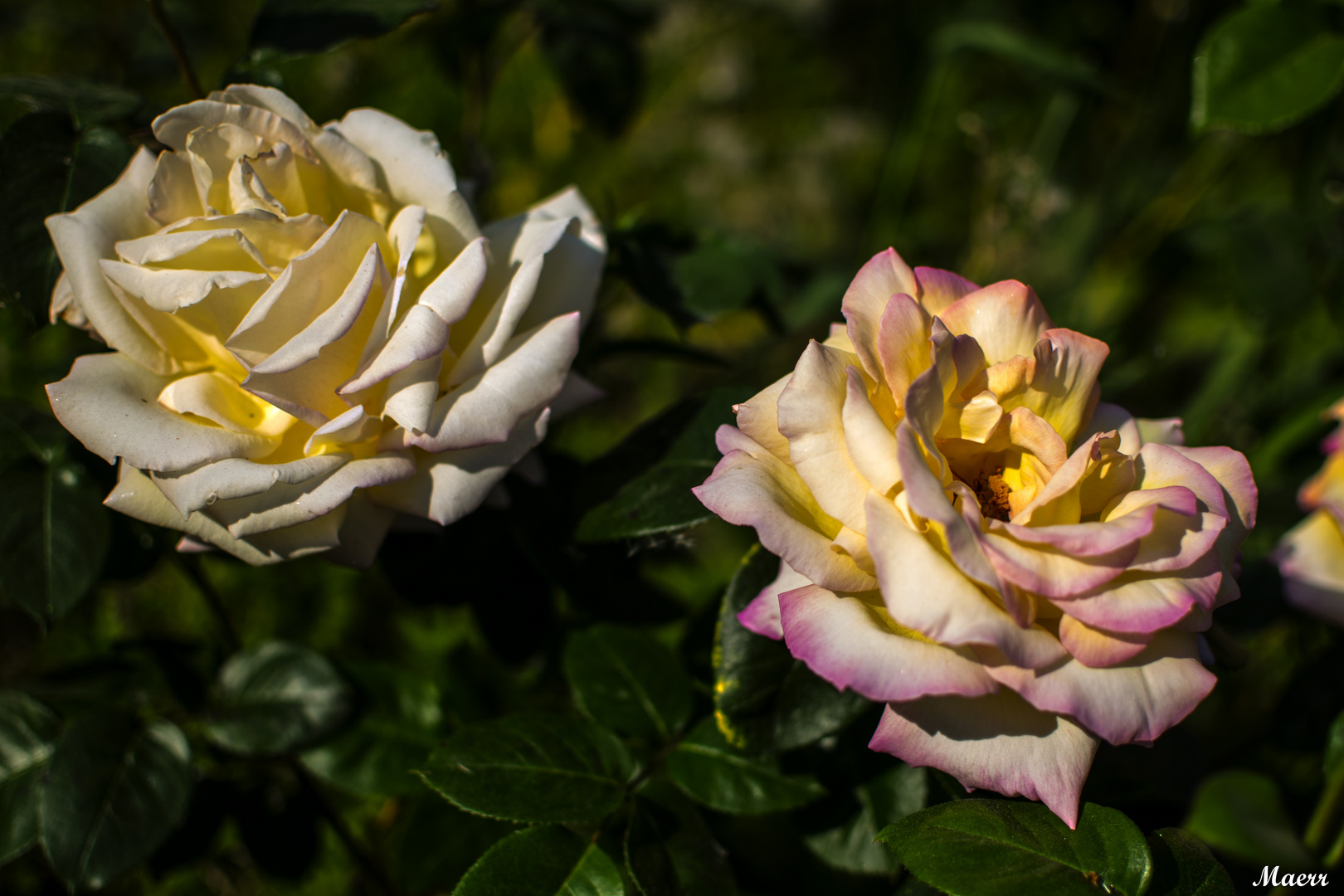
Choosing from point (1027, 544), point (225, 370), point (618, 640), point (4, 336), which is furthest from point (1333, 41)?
point (4, 336)

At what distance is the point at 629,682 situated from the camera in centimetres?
64

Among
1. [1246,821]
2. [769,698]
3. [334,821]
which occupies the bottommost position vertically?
[334,821]

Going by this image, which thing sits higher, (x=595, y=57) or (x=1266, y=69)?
(x=1266, y=69)

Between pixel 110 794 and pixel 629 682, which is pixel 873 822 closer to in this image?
pixel 629 682

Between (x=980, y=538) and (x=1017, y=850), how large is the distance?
0.17 metres

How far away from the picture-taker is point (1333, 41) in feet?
2.39

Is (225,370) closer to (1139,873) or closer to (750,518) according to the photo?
(750,518)

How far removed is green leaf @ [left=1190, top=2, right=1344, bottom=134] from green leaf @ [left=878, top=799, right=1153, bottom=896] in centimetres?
56

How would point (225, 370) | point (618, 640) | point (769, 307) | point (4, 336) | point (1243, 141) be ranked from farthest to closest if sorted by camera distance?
point (4, 336), point (1243, 141), point (769, 307), point (618, 640), point (225, 370)

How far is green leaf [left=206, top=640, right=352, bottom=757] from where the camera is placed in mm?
701

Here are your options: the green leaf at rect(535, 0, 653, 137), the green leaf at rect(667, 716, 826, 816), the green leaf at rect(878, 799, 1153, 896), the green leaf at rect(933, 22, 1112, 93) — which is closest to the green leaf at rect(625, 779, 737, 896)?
the green leaf at rect(667, 716, 826, 816)

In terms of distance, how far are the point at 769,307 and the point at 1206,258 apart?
1.32 metres

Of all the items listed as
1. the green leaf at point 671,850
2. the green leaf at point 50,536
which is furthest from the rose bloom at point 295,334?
the green leaf at point 671,850

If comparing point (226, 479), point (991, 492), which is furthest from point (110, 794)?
point (991, 492)
